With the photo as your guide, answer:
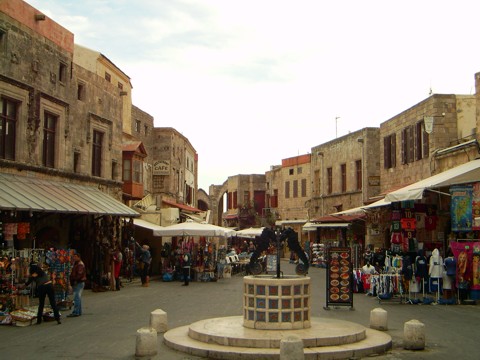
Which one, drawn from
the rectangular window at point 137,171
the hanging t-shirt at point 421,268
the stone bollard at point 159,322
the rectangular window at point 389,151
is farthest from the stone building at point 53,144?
the rectangular window at point 389,151

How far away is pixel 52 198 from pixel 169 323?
7.19 meters

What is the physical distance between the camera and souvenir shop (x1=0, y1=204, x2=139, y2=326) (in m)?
13.4

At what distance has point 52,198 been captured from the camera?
1803cm

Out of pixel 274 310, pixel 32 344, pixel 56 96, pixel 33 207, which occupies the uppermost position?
pixel 56 96

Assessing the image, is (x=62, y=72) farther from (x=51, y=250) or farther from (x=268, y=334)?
(x=268, y=334)

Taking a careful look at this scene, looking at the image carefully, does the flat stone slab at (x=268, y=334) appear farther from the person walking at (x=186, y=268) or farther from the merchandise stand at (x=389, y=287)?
the person walking at (x=186, y=268)

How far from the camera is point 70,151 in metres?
21.7

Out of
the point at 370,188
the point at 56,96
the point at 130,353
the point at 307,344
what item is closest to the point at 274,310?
the point at 307,344

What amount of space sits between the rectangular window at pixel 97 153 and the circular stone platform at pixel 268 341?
46.9 feet

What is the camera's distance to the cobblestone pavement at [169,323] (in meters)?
9.61

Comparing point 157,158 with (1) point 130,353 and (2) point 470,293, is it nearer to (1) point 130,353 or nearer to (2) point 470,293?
(2) point 470,293

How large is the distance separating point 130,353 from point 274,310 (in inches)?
102

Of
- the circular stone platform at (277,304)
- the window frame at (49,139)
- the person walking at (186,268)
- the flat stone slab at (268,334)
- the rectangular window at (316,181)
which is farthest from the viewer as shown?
the rectangular window at (316,181)

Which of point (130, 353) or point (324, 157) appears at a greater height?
point (324, 157)
